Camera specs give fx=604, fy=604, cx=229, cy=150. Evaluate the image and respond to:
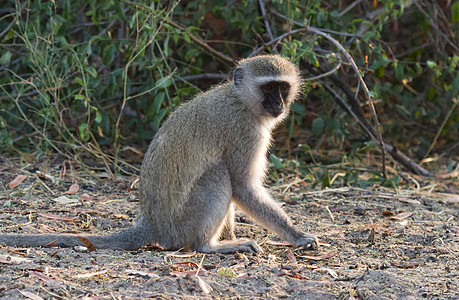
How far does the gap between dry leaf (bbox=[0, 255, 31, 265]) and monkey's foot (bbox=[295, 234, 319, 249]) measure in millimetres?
2052

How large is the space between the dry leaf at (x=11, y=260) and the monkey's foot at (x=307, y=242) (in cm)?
205

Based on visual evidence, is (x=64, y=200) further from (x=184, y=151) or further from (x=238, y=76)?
(x=238, y=76)

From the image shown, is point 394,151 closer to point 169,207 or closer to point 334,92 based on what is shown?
point 334,92

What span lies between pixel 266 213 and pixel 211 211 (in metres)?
0.45

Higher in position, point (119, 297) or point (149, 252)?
point (119, 297)

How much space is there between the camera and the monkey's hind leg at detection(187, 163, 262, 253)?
473 centimetres

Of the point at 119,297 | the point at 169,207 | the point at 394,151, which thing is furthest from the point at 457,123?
the point at 119,297

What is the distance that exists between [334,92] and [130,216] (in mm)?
3352

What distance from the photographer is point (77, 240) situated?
14.5 ft

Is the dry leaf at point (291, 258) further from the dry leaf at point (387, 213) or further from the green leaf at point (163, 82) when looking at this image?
the green leaf at point (163, 82)

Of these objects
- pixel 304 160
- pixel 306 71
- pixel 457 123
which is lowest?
pixel 304 160

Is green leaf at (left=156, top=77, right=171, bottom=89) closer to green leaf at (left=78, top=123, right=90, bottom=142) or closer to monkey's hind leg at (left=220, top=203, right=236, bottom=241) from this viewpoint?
green leaf at (left=78, top=123, right=90, bottom=142)

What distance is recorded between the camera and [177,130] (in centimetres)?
487

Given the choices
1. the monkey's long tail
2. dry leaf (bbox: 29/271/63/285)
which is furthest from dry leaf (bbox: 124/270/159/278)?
the monkey's long tail
